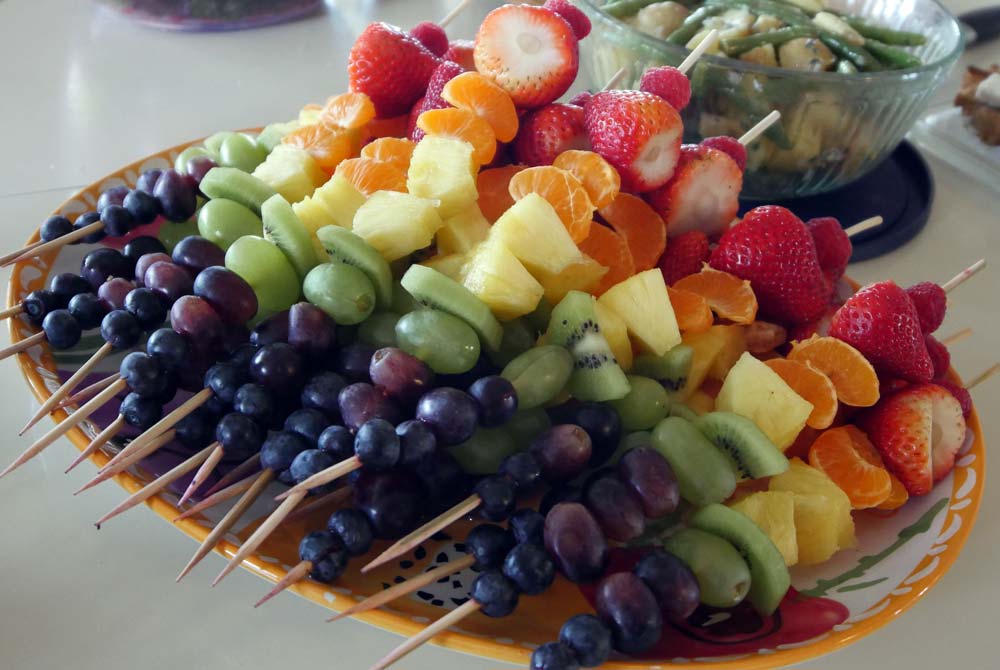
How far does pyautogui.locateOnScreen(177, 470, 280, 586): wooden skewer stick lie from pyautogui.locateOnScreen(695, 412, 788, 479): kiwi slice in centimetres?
49

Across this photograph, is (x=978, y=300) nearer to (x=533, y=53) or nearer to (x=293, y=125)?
(x=533, y=53)

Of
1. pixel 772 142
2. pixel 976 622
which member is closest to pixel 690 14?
pixel 772 142

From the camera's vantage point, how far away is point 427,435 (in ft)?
2.59

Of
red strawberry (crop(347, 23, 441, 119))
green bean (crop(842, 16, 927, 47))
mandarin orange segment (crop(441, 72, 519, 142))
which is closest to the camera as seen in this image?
mandarin orange segment (crop(441, 72, 519, 142))

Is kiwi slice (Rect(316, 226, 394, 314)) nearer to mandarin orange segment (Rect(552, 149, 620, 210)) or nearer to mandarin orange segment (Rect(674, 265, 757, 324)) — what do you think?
mandarin orange segment (Rect(552, 149, 620, 210))

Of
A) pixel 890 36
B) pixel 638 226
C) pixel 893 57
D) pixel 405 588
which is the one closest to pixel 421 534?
pixel 405 588

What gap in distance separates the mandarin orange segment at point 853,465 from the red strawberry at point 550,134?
52 centimetres

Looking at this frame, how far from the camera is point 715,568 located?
2.56ft

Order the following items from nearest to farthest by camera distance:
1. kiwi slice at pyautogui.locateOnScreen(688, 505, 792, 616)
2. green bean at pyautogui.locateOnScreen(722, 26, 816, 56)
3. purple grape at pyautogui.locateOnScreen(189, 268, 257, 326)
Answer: kiwi slice at pyautogui.locateOnScreen(688, 505, 792, 616) < purple grape at pyautogui.locateOnScreen(189, 268, 257, 326) < green bean at pyautogui.locateOnScreen(722, 26, 816, 56)

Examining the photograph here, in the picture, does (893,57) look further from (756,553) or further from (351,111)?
(756,553)

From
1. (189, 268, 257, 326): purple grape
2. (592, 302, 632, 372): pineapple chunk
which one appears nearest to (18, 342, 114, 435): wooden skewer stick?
(189, 268, 257, 326): purple grape

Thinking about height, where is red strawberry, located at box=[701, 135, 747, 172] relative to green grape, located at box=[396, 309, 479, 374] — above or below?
above

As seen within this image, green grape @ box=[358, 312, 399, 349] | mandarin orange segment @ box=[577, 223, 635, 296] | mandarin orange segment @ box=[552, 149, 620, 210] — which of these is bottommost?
green grape @ box=[358, 312, 399, 349]

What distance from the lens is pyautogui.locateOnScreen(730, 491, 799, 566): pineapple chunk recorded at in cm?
86
